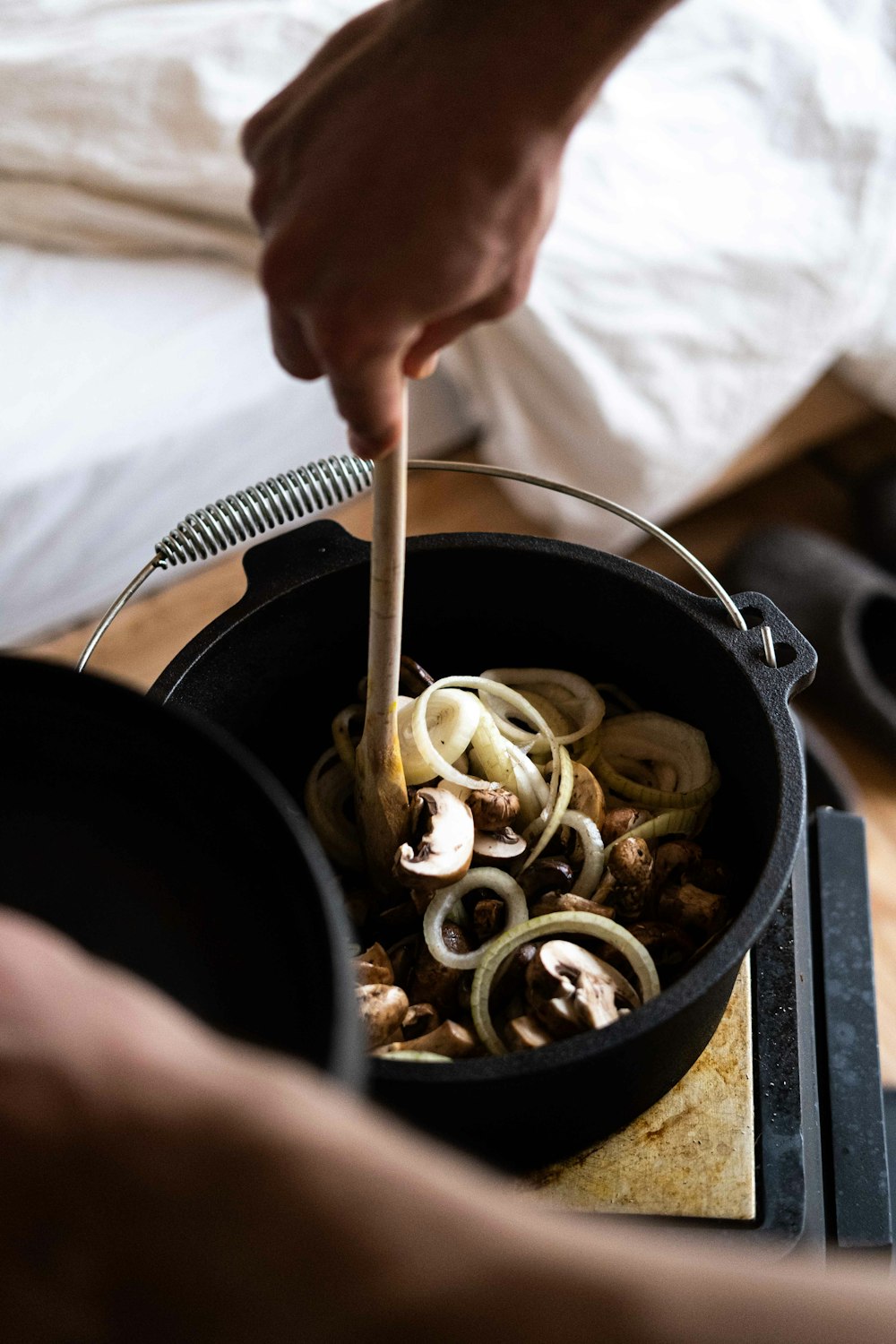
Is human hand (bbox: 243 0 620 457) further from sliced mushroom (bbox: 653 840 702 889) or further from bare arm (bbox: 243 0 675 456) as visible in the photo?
sliced mushroom (bbox: 653 840 702 889)

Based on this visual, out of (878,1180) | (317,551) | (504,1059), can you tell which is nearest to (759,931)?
(504,1059)

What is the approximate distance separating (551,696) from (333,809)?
0.53 ft

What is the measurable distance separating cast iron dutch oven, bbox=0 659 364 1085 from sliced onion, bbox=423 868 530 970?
0.86 ft

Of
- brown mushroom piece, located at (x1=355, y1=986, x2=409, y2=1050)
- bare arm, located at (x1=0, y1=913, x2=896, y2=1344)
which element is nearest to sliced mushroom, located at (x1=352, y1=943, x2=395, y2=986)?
brown mushroom piece, located at (x1=355, y1=986, x2=409, y2=1050)

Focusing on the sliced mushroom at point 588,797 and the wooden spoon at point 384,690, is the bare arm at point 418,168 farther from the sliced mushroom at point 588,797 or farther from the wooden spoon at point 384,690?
the sliced mushroom at point 588,797

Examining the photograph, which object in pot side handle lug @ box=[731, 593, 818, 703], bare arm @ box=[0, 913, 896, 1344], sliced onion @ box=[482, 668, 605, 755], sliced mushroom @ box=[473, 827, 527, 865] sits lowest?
sliced mushroom @ box=[473, 827, 527, 865]

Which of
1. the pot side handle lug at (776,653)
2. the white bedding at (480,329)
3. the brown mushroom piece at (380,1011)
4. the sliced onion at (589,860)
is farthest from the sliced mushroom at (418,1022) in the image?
the white bedding at (480,329)

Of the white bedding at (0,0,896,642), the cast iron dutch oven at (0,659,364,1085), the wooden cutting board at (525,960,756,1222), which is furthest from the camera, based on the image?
the white bedding at (0,0,896,642)

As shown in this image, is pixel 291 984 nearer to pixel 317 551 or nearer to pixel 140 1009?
pixel 140 1009

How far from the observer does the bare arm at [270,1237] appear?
19 centimetres

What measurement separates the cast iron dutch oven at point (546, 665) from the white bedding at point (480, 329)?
0.60m

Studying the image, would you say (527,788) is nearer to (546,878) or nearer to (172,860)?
(546,878)

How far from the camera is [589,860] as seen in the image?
0.65m

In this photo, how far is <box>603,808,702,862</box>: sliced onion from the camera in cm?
66
